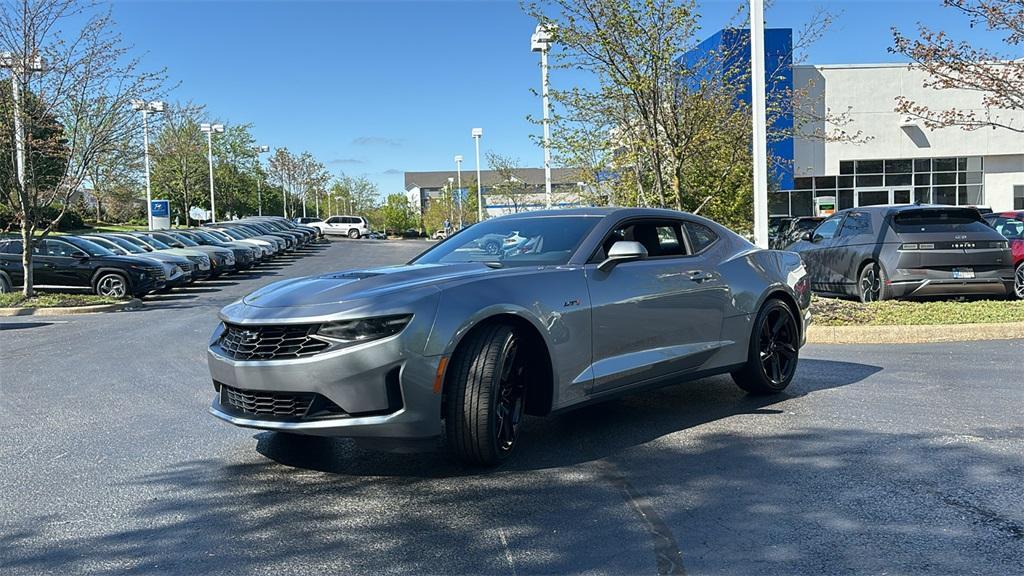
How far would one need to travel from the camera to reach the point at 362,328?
4.19m

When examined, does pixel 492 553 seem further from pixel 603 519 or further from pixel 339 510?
pixel 339 510

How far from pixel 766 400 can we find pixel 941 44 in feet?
27.7

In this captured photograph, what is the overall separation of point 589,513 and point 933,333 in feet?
23.3

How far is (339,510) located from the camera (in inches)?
158

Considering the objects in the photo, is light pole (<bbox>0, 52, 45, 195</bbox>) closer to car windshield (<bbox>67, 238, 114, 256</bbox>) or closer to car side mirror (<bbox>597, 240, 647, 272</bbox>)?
car windshield (<bbox>67, 238, 114, 256</bbox>)

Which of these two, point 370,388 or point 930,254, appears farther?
point 930,254

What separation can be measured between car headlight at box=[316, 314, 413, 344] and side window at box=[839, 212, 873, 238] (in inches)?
367

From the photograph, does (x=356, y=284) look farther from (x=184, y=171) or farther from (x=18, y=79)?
(x=184, y=171)

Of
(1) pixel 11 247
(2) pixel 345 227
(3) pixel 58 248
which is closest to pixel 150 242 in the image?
(1) pixel 11 247

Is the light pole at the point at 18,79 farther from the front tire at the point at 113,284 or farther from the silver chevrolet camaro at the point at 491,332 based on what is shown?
the silver chevrolet camaro at the point at 491,332

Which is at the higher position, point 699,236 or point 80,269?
point 699,236

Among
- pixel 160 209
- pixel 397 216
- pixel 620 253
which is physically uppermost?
pixel 397 216

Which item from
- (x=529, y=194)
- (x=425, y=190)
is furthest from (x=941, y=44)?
(x=425, y=190)

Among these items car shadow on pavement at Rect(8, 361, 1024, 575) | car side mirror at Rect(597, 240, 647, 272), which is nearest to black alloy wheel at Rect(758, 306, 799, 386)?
car shadow on pavement at Rect(8, 361, 1024, 575)
